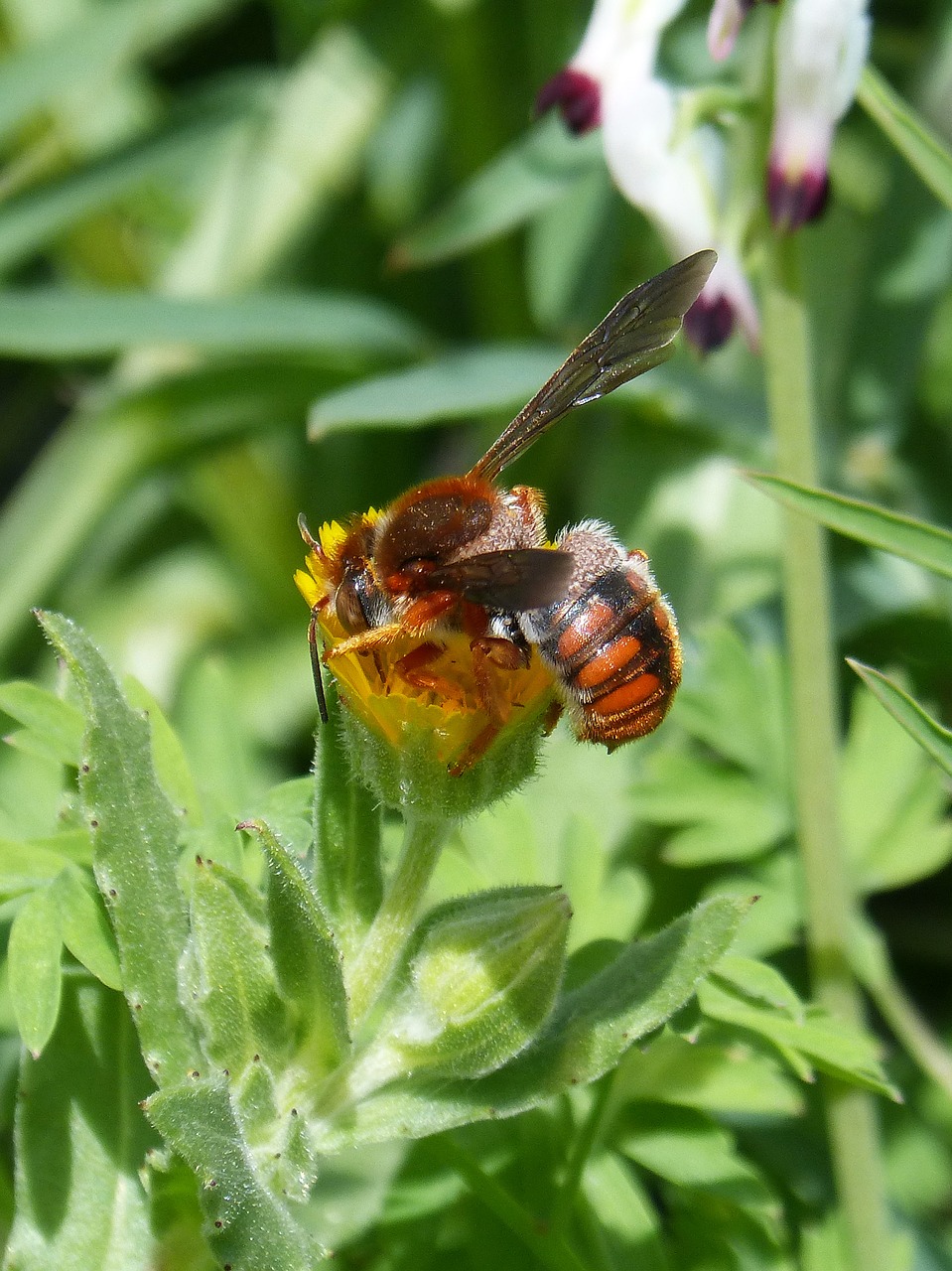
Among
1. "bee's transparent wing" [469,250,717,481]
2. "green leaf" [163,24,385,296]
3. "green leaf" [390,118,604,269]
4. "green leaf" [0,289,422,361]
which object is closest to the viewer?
"bee's transparent wing" [469,250,717,481]

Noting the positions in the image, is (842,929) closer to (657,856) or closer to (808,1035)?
(808,1035)

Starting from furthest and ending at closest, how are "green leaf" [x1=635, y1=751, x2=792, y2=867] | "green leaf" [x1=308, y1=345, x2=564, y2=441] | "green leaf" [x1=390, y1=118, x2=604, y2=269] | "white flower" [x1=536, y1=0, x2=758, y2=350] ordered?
1. "green leaf" [x1=390, y1=118, x2=604, y2=269]
2. "green leaf" [x1=308, y1=345, x2=564, y2=441]
3. "green leaf" [x1=635, y1=751, x2=792, y2=867]
4. "white flower" [x1=536, y1=0, x2=758, y2=350]

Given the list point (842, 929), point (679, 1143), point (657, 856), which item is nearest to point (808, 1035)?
point (679, 1143)

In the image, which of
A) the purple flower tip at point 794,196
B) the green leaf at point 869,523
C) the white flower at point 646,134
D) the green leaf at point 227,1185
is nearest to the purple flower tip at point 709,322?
the white flower at point 646,134

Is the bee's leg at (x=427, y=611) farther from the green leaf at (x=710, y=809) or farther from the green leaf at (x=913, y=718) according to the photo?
the green leaf at (x=710, y=809)

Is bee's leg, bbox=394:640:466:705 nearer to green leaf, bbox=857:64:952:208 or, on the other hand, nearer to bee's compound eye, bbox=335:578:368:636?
bee's compound eye, bbox=335:578:368:636


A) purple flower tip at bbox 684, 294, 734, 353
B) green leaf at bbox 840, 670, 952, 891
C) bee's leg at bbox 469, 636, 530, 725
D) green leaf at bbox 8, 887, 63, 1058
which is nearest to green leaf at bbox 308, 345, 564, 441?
purple flower tip at bbox 684, 294, 734, 353
